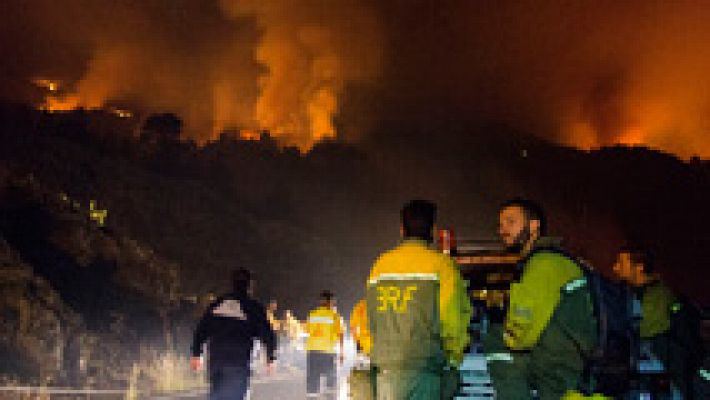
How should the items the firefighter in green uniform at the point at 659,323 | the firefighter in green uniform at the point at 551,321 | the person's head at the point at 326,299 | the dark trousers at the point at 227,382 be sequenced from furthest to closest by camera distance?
the person's head at the point at 326,299 → the dark trousers at the point at 227,382 → the firefighter in green uniform at the point at 659,323 → the firefighter in green uniform at the point at 551,321

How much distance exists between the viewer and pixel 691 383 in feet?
21.3

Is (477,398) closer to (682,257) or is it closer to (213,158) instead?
(213,158)

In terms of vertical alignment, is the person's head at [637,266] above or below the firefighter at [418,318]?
above

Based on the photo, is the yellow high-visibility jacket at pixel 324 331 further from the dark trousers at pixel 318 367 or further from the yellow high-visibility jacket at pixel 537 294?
the yellow high-visibility jacket at pixel 537 294

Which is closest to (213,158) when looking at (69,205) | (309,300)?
(309,300)

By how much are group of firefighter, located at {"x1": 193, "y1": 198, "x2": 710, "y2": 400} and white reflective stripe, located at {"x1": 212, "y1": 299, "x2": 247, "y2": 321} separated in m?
2.30

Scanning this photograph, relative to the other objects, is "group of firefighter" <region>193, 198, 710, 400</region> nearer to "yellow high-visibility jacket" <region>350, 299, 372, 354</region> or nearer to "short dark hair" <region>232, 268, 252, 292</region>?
"yellow high-visibility jacket" <region>350, 299, 372, 354</region>

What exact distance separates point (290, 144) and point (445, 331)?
52.6 m

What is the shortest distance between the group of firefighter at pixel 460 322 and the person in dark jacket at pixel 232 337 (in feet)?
7.49

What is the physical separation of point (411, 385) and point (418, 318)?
1.39 feet

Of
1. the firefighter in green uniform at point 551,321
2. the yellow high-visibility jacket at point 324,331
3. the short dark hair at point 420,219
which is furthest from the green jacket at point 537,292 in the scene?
the yellow high-visibility jacket at point 324,331

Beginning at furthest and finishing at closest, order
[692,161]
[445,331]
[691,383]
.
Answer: [692,161] < [691,383] < [445,331]

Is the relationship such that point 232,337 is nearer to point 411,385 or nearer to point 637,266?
point 411,385

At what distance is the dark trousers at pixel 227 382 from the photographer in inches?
311
